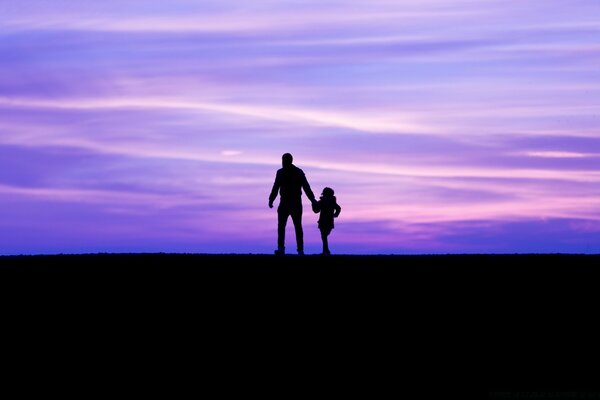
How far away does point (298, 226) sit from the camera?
105ft

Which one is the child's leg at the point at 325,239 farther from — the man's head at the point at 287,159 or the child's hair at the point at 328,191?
the man's head at the point at 287,159
